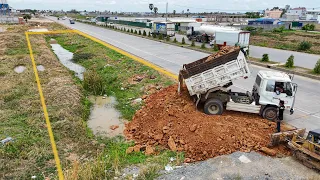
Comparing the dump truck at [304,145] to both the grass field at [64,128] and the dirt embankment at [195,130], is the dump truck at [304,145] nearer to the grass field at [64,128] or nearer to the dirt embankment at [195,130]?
the dirt embankment at [195,130]

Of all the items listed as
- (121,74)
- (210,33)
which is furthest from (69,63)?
(210,33)

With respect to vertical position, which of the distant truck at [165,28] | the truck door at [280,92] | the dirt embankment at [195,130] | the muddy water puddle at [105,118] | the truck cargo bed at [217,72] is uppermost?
the distant truck at [165,28]

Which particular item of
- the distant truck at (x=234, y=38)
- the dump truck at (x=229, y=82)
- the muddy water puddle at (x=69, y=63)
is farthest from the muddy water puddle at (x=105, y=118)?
the distant truck at (x=234, y=38)

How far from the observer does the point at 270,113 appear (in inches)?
412

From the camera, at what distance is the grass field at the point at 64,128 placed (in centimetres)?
752

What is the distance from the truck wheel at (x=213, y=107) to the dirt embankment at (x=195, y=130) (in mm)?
324

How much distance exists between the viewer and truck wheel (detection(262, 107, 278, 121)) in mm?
10383

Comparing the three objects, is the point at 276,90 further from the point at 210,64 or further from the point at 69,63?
the point at 69,63

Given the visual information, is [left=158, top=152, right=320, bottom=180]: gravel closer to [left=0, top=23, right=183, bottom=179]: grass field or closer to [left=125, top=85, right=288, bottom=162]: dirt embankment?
[left=125, top=85, right=288, bottom=162]: dirt embankment

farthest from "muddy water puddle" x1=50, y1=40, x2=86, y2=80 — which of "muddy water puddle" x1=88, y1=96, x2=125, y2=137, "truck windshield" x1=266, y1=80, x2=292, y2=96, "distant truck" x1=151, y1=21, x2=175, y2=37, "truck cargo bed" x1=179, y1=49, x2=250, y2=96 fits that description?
"distant truck" x1=151, y1=21, x2=175, y2=37

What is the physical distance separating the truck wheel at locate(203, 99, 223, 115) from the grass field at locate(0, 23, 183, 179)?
3052 mm

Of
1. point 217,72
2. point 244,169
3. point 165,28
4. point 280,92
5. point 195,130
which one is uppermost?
point 165,28

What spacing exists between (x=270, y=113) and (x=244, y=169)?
3851 millimetres

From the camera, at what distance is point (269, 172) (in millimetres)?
7328
